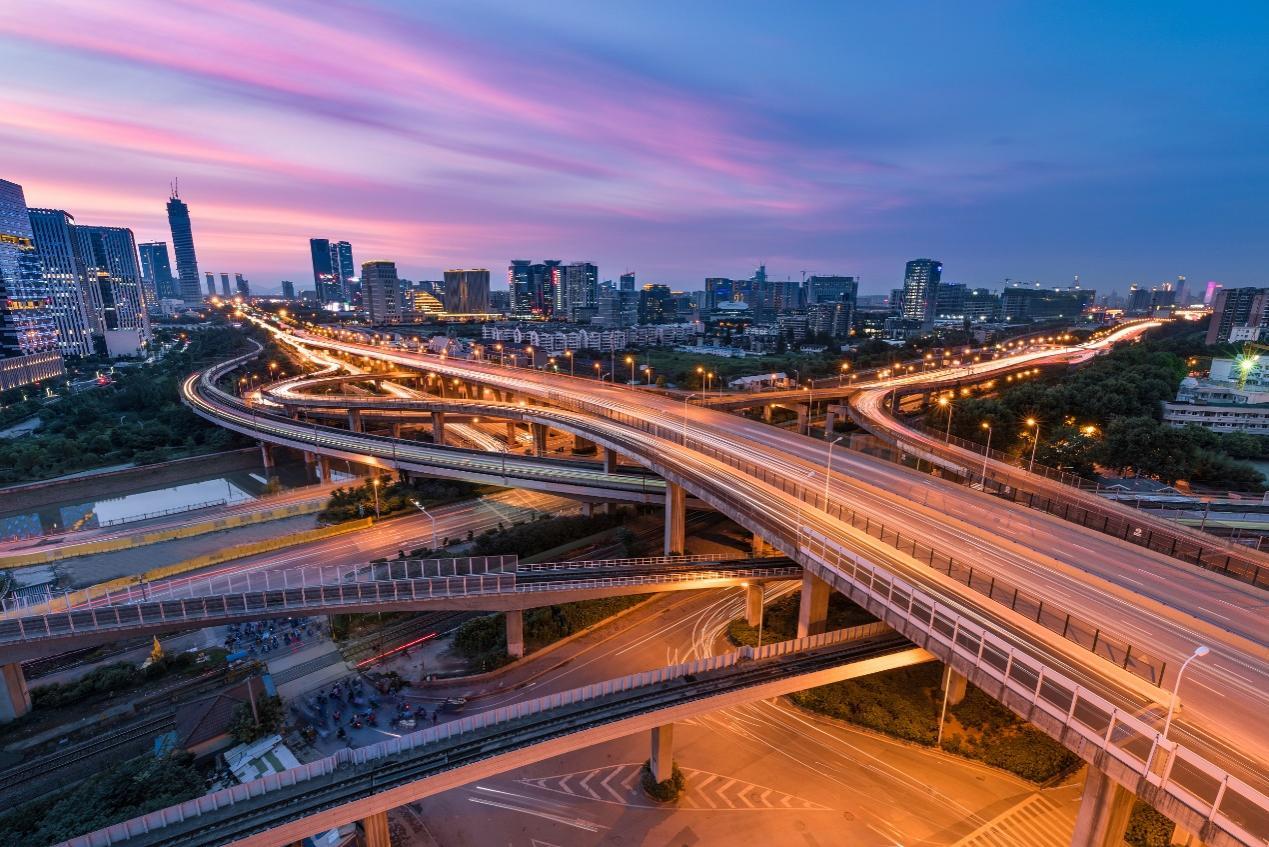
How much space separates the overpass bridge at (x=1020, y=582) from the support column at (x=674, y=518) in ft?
0.61

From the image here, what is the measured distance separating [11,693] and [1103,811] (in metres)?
48.4

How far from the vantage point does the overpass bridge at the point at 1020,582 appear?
16.4 meters

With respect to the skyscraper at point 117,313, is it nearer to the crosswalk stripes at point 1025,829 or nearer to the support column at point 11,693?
the support column at point 11,693

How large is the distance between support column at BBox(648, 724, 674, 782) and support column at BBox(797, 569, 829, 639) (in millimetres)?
11272

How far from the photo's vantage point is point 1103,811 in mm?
18531

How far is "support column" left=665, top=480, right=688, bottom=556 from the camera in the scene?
144ft

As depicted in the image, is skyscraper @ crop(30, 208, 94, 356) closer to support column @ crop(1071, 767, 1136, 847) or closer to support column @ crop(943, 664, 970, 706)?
support column @ crop(943, 664, 970, 706)

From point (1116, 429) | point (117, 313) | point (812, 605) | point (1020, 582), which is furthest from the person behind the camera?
point (117, 313)

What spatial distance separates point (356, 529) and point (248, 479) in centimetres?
3977

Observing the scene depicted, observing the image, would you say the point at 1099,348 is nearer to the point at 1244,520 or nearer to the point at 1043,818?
the point at 1244,520

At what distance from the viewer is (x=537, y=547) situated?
47.5m

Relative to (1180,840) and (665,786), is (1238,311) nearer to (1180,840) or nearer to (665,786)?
(1180,840)

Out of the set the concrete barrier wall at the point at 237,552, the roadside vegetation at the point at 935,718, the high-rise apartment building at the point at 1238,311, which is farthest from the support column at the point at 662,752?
the high-rise apartment building at the point at 1238,311

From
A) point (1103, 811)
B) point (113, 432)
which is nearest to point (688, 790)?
point (1103, 811)
